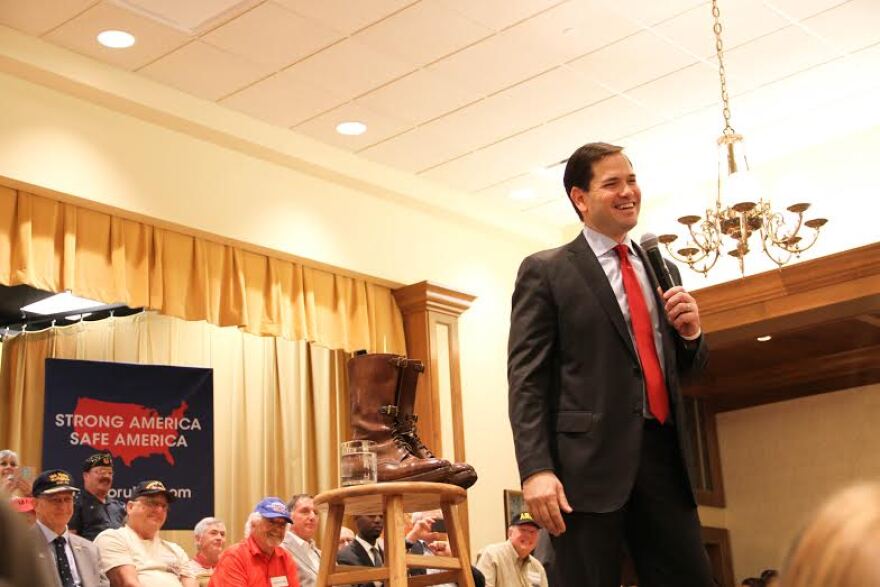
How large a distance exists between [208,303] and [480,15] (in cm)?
205

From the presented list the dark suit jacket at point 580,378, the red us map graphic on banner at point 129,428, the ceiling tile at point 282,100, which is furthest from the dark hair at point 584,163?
the red us map graphic on banner at point 129,428

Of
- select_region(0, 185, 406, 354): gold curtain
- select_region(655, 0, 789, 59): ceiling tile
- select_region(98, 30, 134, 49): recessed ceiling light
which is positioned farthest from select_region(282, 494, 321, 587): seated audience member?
select_region(655, 0, 789, 59): ceiling tile

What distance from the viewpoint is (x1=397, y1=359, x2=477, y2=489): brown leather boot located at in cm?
324

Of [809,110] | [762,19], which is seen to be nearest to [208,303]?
[762,19]

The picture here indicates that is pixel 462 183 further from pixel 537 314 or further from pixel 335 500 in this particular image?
pixel 537 314

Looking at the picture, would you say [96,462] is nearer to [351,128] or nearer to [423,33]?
[351,128]

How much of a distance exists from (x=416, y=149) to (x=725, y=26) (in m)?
1.98

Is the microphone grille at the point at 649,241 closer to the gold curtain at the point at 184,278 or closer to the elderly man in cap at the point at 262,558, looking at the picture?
the elderly man in cap at the point at 262,558

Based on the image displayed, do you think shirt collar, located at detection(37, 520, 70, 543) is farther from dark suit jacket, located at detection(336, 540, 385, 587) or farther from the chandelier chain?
the chandelier chain

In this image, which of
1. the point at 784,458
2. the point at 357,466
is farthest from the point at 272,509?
the point at 784,458

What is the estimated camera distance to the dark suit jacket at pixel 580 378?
2227 mm

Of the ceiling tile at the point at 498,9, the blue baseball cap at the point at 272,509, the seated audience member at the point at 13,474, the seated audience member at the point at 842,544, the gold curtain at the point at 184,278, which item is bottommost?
the seated audience member at the point at 842,544

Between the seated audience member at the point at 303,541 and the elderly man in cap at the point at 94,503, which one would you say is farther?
the elderly man in cap at the point at 94,503

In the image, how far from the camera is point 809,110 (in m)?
6.84
